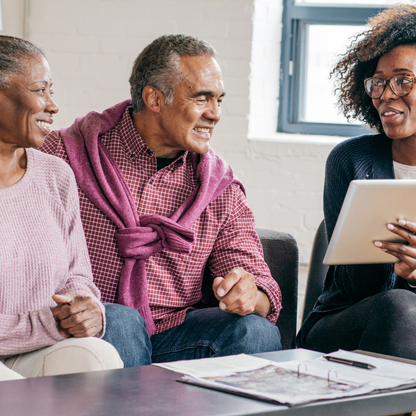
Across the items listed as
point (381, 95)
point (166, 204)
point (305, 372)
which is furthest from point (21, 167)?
point (381, 95)

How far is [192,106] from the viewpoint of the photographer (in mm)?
1896

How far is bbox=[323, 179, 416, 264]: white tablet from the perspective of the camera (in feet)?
4.66

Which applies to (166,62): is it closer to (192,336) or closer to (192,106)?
(192,106)

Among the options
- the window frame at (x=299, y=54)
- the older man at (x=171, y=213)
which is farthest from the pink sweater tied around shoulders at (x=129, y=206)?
the window frame at (x=299, y=54)

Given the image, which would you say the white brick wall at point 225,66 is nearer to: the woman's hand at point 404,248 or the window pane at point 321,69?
the window pane at point 321,69

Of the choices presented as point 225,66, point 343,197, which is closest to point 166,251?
point 343,197

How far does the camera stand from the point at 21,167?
1.63m

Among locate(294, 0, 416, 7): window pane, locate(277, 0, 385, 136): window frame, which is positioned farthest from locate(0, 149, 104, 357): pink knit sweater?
locate(294, 0, 416, 7): window pane

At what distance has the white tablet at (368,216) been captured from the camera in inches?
56.0

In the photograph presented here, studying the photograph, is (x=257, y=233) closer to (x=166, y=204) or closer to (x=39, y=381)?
(x=166, y=204)

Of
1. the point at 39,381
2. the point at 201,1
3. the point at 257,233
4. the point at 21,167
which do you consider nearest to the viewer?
the point at 39,381

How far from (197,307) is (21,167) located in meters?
0.66

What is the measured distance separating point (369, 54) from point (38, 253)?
1106mm

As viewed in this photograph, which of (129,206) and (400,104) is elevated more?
(400,104)
